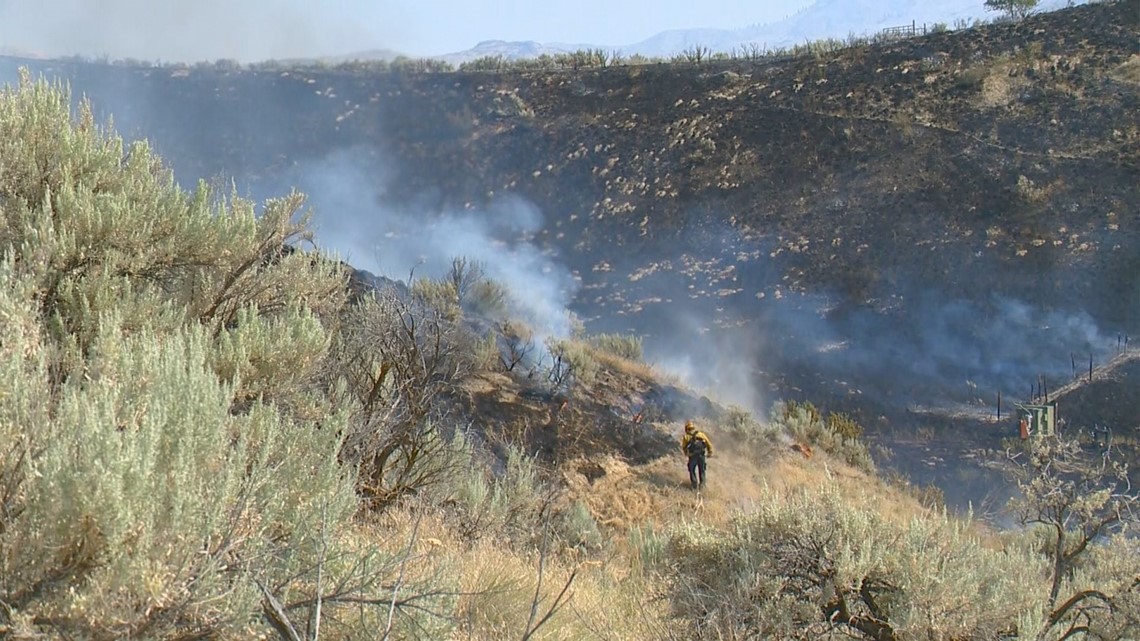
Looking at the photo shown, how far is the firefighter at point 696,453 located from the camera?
13039mm

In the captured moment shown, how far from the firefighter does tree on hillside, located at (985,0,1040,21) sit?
28.4m

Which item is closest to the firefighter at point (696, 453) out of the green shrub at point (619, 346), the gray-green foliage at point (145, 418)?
the green shrub at point (619, 346)

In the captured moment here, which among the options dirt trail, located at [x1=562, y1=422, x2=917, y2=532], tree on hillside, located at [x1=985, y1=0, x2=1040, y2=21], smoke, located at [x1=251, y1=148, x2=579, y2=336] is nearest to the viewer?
dirt trail, located at [x1=562, y1=422, x2=917, y2=532]

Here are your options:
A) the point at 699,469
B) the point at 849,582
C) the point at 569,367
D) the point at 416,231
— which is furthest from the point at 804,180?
the point at 849,582

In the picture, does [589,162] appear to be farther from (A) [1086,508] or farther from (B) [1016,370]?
(A) [1086,508]

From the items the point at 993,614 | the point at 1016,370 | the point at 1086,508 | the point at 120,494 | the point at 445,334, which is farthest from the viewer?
the point at 1016,370

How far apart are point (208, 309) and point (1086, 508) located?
222 inches

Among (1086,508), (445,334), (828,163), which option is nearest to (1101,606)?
(1086,508)

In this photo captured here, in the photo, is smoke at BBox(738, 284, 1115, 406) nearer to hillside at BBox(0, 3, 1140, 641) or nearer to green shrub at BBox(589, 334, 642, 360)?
hillside at BBox(0, 3, 1140, 641)

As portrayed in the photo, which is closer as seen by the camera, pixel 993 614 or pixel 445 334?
pixel 993 614

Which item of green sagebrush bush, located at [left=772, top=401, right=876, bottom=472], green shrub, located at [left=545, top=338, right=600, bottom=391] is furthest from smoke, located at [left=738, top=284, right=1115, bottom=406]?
green shrub, located at [left=545, top=338, right=600, bottom=391]

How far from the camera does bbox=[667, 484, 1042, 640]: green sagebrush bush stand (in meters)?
4.94

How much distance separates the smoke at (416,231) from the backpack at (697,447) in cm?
1063

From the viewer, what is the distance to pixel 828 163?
94.4ft
